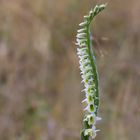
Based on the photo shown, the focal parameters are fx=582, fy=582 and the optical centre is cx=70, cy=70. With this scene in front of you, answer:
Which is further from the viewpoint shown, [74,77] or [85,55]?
[74,77]

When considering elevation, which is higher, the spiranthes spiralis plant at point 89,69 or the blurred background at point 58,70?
the blurred background at point 58,70

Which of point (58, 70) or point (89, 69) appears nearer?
point (89, 69)

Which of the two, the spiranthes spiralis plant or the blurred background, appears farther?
the blurred background

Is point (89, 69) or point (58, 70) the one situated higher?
point (58, 70)

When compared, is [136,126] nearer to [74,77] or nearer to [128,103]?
[128,103]

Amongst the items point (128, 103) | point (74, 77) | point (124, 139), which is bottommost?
point (124, 139)

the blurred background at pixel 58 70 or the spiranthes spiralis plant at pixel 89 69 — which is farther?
the blurred background at pixel 58 70

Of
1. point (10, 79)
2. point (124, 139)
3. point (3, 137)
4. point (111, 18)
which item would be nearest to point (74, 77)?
Result: point (10, 79)

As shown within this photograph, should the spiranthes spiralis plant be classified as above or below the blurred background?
below
